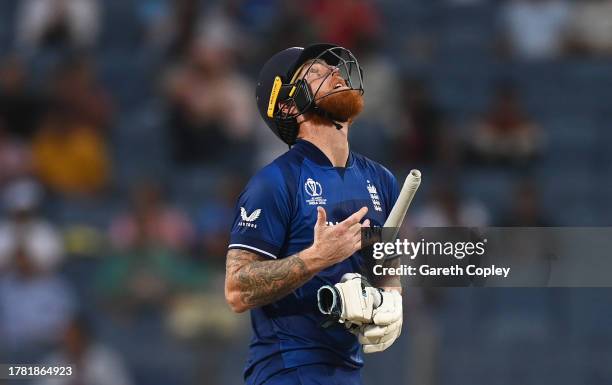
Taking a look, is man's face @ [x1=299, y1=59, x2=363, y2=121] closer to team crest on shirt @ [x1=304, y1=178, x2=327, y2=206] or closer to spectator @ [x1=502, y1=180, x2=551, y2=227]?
team crest on shirt @ [x1=304, y1=178, x2=327, y2=206]

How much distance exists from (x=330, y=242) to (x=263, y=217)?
25 cm

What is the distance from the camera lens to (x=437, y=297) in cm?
835

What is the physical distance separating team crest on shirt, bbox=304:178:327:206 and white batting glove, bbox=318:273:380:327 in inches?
11.2

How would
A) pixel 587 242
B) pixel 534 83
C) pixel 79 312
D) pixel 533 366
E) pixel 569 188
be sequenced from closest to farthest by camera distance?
pixel 587 242 < pixel 533 366 < pixel 79 312 < pixel 569 188 < pixel 534 83

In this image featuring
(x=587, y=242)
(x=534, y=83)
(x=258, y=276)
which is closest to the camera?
(x=258, y=276)

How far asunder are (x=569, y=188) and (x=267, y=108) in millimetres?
5984

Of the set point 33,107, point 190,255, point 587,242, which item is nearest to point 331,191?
point 587,242

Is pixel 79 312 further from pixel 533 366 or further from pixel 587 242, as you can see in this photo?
pixel 587 242

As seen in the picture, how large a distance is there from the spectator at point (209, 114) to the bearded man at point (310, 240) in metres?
5.95

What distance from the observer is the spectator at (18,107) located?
33.6 feet

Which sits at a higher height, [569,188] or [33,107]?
[33,107]

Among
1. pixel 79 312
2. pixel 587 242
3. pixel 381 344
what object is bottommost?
pixel 381 344

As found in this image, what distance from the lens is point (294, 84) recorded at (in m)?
4.04
